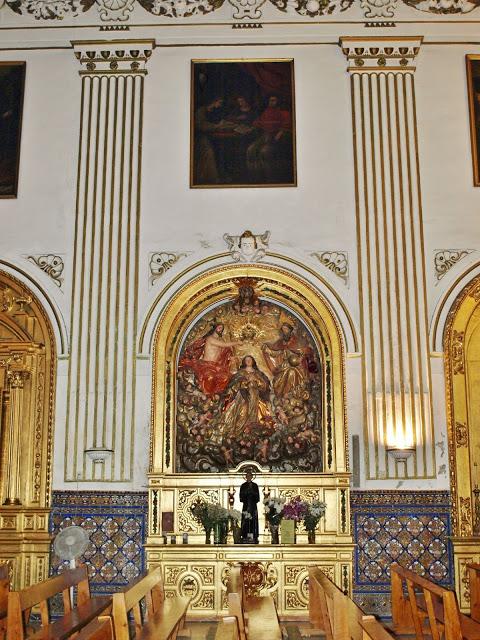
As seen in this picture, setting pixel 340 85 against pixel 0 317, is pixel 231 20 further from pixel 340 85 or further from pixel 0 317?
pixel 0 317

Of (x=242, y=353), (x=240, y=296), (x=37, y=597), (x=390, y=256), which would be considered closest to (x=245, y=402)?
(x=242, y=353)

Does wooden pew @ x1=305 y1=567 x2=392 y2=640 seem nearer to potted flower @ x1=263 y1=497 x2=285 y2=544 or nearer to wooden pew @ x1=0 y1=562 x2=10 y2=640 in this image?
wooden pew @ x1=0 y1=562 x2=10 y2=640

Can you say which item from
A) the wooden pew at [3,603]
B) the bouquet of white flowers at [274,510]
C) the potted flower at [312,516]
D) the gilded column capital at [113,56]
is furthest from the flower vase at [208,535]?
the gilded column capital at [113,56]

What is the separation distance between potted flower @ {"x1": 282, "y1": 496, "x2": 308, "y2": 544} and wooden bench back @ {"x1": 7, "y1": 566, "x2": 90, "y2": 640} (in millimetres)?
4057

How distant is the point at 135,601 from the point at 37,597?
101cm

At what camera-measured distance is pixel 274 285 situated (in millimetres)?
14391

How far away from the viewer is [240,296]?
14.6 m

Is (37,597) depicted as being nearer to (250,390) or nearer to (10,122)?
(250,390)

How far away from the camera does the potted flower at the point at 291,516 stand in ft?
42.4

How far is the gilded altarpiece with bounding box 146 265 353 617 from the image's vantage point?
42.3 feet

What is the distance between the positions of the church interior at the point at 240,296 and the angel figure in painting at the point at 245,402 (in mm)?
36

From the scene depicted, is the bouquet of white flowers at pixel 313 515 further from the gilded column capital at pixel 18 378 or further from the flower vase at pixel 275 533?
the gilded column capital at pixel 18 378

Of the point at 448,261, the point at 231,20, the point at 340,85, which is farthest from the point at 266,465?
the point at 231,20

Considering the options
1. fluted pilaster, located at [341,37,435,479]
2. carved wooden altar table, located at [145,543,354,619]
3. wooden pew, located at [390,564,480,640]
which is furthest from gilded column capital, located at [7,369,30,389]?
wooden pew, located at [390,564,480,640]
